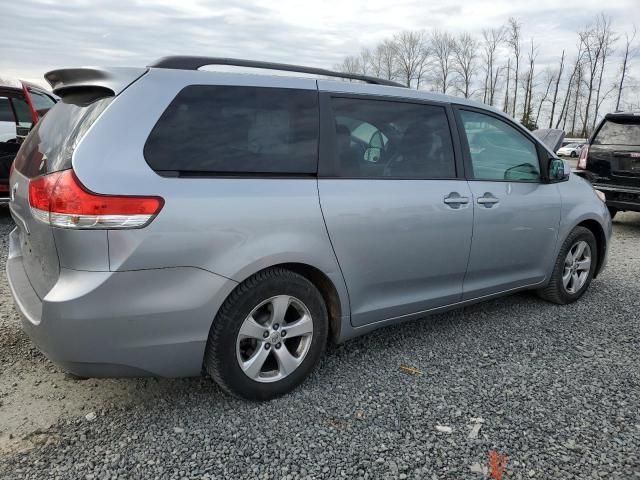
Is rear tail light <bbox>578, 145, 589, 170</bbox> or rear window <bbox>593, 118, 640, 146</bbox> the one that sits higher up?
rear window <bbox>593, 118, 640, 146</bbox>

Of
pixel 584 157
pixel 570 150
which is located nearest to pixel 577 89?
pixel 570 150

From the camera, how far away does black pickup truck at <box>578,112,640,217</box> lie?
7457mm

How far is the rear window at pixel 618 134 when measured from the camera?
749cm

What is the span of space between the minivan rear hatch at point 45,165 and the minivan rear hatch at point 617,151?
296 inches

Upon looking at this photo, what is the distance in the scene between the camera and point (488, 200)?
11.5 feet

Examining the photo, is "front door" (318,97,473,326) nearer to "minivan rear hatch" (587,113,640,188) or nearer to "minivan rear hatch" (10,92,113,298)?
"minivan rear hatch" (10,92,113,298)

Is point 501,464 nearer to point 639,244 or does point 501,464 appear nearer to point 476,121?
point 476,121

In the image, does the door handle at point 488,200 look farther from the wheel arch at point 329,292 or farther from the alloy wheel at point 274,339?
the alloy wheel at point 274,339

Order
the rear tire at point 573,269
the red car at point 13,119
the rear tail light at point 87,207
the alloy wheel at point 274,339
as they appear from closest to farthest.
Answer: the rear tail light at point 87,207 < the alloy wheel at point 274,339 < the rear tire at point 573,269 < the red car at point 13,119

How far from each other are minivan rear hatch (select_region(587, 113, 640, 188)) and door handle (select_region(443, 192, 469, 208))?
18.0 ft

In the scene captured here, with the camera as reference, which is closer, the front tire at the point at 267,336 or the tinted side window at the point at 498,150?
the front tire at the point at 267,336

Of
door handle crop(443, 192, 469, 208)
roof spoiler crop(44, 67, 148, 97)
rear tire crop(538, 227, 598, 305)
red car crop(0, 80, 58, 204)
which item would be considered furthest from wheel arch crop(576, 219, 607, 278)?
red car crop(0, 80, 58, 204)

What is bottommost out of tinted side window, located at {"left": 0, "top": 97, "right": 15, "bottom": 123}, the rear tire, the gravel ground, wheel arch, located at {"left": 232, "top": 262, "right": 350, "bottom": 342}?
the gravel ground

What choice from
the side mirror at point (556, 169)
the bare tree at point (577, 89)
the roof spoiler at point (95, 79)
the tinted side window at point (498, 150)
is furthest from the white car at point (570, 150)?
the roof spoiler at point (95, 79)
